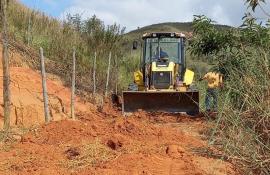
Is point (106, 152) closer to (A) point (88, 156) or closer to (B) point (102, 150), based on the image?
(B) point (102, 150)

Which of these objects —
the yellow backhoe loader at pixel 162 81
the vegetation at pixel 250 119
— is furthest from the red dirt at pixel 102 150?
the yellow backhoe loader at pixel 162 81

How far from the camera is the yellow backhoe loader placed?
15.7m

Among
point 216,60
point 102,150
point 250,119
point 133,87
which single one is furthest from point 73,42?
point 250,119

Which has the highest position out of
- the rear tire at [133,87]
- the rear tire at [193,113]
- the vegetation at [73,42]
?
the vegetation at [73,42]

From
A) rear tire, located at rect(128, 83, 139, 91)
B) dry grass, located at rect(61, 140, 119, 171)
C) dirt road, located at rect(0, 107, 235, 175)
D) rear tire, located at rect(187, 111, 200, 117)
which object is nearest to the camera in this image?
dirt road, located at rect(0, 107, 235, 175)

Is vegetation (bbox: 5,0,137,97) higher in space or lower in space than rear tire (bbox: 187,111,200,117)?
higher

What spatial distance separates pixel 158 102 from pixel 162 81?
1162mm

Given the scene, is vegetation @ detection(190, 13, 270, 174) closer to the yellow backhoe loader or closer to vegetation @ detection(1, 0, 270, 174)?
vegetation @ detection(1, 0, 270, 174)

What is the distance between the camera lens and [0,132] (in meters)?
10.3

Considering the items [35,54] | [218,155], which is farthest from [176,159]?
[35,54]

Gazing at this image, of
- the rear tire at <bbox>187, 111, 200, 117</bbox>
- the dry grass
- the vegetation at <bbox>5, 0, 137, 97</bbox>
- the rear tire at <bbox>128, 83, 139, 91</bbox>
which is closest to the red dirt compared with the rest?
the dry grass

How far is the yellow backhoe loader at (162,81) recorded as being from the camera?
619 inches

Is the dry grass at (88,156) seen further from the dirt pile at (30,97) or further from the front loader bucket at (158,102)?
the front loader bucket at (158,102)

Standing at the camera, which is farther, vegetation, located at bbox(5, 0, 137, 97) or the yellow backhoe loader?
vegetation, located at bbox(5, 0, 137, 97)
